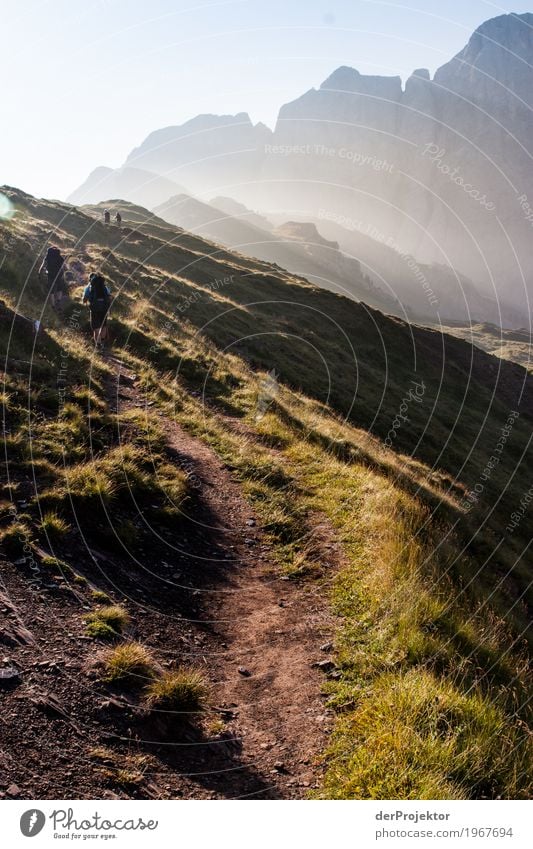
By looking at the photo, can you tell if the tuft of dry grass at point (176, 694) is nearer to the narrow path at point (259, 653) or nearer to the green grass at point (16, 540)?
the narrow path at point (259, 653)

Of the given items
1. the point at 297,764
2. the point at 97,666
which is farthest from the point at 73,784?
the point at 297,764

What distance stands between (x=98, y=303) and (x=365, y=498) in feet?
44.3

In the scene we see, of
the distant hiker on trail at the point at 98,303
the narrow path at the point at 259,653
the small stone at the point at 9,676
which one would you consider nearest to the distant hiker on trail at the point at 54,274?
the distant hiker on trail at the point at 98,303

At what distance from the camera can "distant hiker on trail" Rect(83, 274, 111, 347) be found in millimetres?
19141

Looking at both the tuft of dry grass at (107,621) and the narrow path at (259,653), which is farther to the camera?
the tuft of dry grass at (107,621)

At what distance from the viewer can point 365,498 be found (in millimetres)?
11430

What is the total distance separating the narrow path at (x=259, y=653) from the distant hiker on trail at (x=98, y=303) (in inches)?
434

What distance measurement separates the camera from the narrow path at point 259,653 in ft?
16.6

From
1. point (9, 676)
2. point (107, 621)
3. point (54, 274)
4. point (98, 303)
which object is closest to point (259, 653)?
point (107, 621)

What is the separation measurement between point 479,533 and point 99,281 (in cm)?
1689

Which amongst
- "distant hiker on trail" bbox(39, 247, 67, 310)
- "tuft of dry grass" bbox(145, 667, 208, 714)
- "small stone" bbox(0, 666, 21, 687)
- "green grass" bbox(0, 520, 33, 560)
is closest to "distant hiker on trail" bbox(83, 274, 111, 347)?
"distant hiker on trail" bbox(39, 247, 67, 310)

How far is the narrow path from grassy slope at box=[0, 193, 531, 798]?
335 millimetres

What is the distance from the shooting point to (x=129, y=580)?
782 cm
